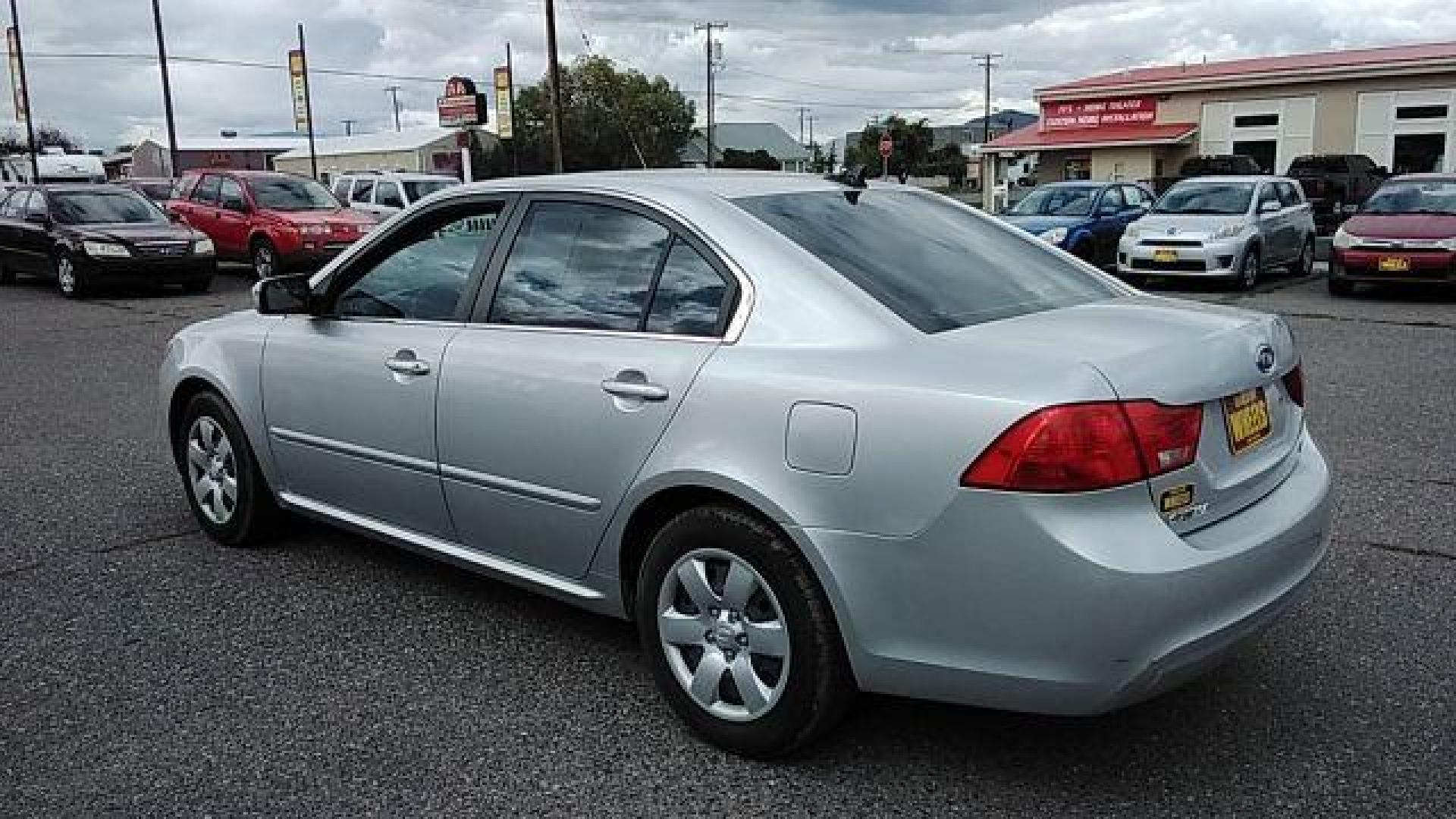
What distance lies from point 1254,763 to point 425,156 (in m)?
65.1

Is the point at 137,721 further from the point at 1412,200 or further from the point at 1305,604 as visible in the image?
the point at 1412,200

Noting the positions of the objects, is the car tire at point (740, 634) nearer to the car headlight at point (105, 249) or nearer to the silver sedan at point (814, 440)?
the silver sedan at point (814, 440)

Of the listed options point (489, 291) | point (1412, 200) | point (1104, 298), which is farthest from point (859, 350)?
point (1412, 200)

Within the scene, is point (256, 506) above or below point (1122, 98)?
below

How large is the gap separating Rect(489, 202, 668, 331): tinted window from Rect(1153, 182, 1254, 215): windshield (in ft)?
47.4

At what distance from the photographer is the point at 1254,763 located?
306 cm

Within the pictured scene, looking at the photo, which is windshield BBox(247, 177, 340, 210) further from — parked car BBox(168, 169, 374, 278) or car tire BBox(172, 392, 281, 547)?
car tire BBox(172, 392, 281, 547)

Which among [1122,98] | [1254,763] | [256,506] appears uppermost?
[1122,98]

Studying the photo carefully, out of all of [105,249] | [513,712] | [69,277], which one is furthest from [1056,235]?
[513,712]

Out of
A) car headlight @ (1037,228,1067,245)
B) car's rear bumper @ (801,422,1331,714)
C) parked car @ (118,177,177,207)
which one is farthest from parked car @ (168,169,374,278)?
car's rear bumper @ (801,422,1331,714)

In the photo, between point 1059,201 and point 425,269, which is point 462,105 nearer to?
point 1059,201

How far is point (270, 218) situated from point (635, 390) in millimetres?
15807

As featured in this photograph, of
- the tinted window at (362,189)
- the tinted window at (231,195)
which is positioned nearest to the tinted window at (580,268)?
the tinted window at (231,195)

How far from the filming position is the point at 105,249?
50.7 ft
